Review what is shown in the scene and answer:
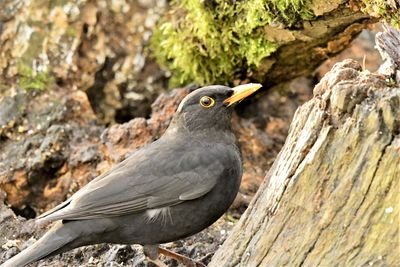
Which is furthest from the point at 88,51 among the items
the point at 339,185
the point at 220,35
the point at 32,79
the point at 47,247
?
the point at 339,185

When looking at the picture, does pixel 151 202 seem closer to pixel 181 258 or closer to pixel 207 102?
pixel 181 258

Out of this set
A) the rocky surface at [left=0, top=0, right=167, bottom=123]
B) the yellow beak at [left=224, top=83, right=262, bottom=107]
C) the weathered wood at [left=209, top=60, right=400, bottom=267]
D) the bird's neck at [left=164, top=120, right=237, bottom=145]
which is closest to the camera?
the weathered wood at [left=209, top=60, right=400, bottom=267]

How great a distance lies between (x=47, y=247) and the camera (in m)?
5.20

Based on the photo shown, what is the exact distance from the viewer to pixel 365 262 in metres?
4.12

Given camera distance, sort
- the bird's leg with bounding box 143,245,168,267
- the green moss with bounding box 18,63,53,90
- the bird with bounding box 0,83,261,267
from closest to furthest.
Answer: the bird with bounding box 0,83,261,267 → the bird's leg with bounding box 143,245,168,267 → the green moss with bounding box 18,63,53,90

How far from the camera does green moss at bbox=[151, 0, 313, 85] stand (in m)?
6.36

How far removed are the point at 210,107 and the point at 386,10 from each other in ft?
5.55

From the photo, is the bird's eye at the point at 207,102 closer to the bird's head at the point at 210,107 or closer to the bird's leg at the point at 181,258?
the bird's head at the point at 210,107

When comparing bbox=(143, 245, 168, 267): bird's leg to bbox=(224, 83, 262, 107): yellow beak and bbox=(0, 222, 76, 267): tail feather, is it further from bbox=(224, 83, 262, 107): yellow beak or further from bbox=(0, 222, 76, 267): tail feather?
bbox=(224, 83, 262, 107): yellow beak

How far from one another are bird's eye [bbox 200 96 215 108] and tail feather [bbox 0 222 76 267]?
1.57m

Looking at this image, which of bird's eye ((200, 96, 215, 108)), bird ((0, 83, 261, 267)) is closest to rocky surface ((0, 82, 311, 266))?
bird ((0, 83, 261, 267))

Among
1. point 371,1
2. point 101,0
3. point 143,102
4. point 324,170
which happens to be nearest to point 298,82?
point 143,102

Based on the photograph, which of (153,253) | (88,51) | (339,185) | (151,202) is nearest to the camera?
(339,185)

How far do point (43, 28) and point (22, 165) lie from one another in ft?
5.59
